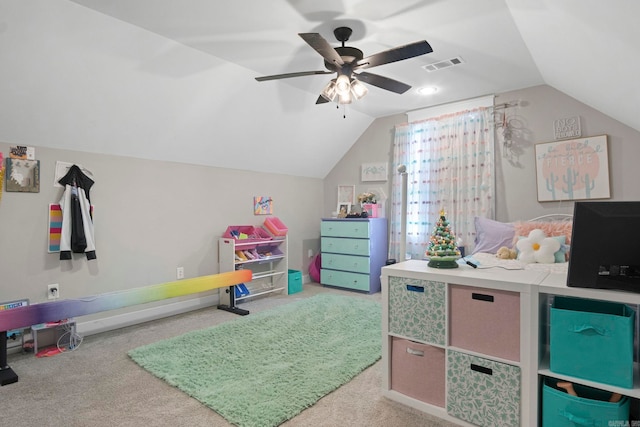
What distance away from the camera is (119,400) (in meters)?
2.00

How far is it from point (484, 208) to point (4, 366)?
15.4 ft

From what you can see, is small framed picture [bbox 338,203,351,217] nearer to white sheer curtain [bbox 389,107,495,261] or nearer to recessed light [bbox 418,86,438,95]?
white sheer curtain [bbox 389,107,495,261]

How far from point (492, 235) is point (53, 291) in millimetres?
4297

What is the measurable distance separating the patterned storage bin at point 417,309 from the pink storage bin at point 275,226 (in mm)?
2782

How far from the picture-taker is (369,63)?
2.45 meters

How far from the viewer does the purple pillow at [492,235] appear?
11.6 ft

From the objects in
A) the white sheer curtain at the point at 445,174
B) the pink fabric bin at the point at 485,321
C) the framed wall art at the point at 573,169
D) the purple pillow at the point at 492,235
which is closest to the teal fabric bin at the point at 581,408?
the pink fabric bin at the point at 485,321

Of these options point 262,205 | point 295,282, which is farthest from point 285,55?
point 295,282

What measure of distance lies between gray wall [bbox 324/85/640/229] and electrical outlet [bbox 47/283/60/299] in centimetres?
466

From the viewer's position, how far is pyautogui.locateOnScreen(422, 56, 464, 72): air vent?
125 inches

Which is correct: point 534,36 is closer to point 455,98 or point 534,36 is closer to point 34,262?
point 455,98

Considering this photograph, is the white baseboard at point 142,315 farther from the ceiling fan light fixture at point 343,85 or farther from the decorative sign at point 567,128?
the decorative sign at point 567,128

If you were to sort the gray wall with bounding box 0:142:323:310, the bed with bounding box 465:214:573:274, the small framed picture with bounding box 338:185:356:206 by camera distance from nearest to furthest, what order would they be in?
the gray wall with bounding box 0:142:323:310, the bed with bounding box 465:214:573:274, the small framed picture with bounding box 338:185:356:206

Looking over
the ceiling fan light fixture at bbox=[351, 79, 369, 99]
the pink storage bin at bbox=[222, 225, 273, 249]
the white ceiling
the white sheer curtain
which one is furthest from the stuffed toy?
the pink storage bin at bbox=[222, 225, 273, 249]
